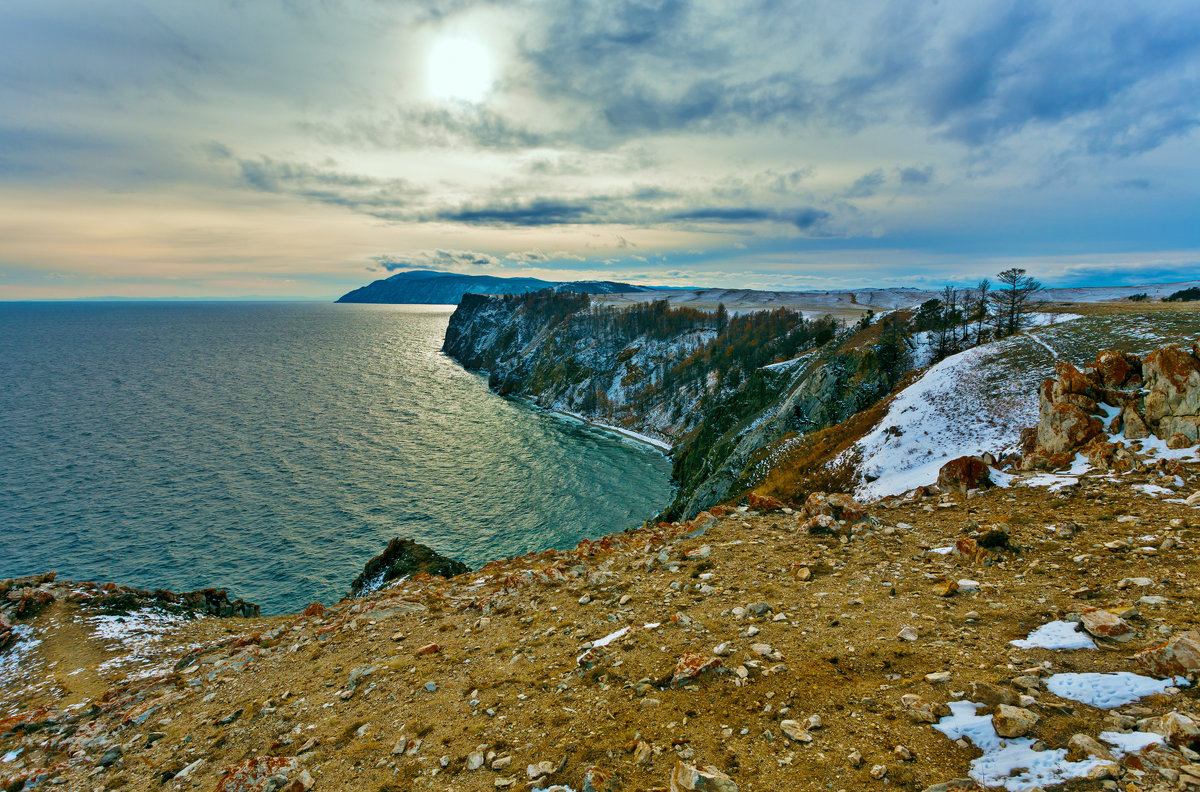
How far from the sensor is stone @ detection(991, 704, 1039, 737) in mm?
5742

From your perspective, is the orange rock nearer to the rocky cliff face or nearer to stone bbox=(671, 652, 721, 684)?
stone bbox=(671, 652, 721, 684)

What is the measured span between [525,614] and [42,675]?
21.2 metres

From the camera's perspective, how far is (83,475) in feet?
182

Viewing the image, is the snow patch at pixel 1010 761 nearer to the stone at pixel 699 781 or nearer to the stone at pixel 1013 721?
the stone at pixel 1013 721

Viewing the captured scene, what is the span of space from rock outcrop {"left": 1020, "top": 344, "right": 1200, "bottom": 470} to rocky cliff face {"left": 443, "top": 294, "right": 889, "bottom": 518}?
80.6ft

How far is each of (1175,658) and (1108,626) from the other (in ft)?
4.42

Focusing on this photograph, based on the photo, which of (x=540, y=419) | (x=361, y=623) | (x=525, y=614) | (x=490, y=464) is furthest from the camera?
(x=540, y=419)

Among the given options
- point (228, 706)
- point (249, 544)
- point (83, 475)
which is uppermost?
point (228, 706)

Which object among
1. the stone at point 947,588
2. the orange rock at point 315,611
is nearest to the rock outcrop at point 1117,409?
the stone at point 947,588

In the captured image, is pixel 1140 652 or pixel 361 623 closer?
pixel 1140 652

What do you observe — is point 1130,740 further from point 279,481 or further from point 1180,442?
point 279,481

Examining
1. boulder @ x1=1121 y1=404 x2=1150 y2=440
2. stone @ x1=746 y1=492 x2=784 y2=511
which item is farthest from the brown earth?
boulder @ x1=1121 y1=404 x2=1150 y2=440

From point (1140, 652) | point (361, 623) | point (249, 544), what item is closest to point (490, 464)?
point (249, 544)

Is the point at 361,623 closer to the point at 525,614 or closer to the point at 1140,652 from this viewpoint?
the point at 525,614
